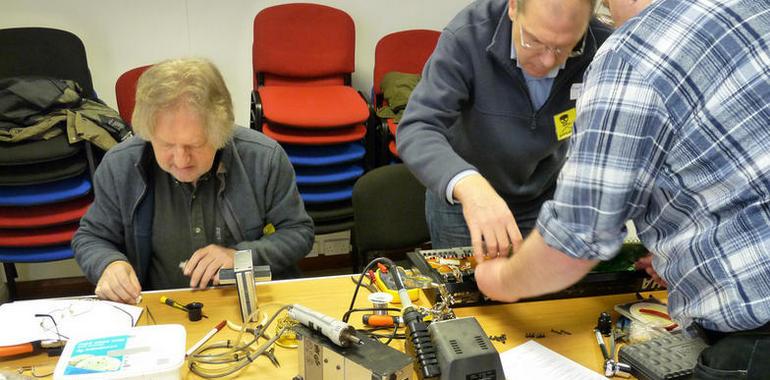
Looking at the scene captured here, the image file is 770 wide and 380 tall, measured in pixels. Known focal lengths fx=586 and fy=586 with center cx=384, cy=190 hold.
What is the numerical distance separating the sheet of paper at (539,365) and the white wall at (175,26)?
2387 millimetres

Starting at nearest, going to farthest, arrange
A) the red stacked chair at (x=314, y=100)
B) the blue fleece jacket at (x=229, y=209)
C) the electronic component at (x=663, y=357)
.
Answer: the electronic component at (x=663, y=357) < the blue fleece jacket at (x=229, y=209) < the red stacked chair at (x=314, y=100)

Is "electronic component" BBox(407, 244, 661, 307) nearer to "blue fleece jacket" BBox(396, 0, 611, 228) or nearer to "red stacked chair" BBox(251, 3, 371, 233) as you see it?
"blue fleece jacket" BBox(396, 0, 611, 228)

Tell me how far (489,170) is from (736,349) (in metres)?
0.93

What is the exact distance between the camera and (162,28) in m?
3.21

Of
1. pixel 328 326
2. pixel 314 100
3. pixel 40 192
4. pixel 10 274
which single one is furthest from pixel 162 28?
pixel 328 326

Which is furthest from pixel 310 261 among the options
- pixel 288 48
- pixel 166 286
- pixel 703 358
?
pixel 703 358

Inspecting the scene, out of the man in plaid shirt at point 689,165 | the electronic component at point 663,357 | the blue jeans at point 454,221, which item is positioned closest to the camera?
the man in plaid shirt at point 689,165

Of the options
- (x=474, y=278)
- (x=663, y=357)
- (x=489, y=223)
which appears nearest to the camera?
(x=663, y=357)

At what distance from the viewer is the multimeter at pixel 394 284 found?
146 centimetres

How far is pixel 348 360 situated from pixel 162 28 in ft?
8.92

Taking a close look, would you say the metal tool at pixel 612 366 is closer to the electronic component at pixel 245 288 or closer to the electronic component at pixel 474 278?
the electronic component at pixel 474 278

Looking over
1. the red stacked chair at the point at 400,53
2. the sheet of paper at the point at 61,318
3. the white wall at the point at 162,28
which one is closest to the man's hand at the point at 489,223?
the sheet of paper at the point at 61,318

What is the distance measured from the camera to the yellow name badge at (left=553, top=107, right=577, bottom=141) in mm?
1673

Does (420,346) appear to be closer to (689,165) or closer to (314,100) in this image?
(689,165)
